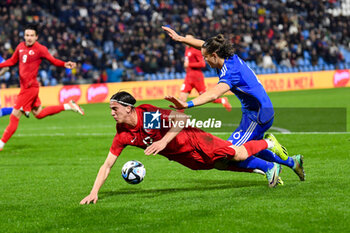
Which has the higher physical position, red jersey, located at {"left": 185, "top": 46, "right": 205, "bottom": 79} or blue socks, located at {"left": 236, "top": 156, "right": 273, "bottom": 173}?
blue socks, located at {"left": 236, "top": 156, "right": 273, "bottom": 173}

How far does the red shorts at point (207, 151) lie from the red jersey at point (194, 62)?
11.8 meters

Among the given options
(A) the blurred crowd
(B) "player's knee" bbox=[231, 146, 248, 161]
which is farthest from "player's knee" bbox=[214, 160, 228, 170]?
(A) the blurred crowd

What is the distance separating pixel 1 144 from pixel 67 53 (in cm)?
1610

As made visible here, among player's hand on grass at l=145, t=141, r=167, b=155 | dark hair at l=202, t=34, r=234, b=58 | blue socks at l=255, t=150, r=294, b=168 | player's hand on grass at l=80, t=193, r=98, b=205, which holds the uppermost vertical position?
dark hair at l=202, t=34, r=234, b=58

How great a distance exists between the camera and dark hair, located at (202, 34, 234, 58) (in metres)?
7.45

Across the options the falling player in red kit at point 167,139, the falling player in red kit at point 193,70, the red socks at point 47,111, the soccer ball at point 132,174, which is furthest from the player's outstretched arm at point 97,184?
the falling player in red kit at point 193,70

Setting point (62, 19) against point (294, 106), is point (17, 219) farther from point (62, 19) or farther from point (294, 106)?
point (62, 19)

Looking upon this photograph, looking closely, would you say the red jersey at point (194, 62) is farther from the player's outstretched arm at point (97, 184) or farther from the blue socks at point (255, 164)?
the player's outstretched arm at point (97, 184)

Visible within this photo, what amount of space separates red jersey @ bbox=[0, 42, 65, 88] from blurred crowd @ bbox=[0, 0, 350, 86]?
13.4m

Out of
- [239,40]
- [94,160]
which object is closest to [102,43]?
[239,40]

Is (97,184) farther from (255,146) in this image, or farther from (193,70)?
(193,70)

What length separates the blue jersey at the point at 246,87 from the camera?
289 inches

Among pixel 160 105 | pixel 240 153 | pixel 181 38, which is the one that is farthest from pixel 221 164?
pixel 160 105

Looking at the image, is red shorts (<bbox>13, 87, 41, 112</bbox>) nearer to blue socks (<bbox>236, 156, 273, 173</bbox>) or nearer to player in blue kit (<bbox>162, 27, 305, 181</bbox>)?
player in blue kit (<bbox>162, 27, 305, 181</bbox>)
